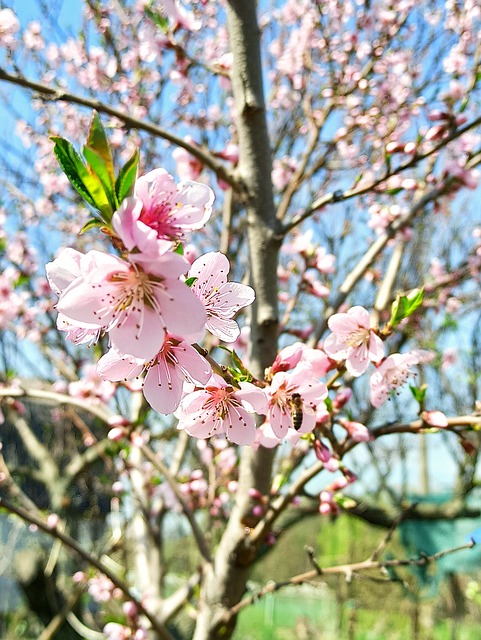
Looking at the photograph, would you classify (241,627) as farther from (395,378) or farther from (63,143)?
(63,143)

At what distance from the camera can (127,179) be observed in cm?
63

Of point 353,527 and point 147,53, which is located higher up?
point 147,53

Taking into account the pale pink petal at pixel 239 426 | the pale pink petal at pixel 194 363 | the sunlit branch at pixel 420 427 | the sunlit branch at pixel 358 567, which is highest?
the pale pink petal at pixel 194 363

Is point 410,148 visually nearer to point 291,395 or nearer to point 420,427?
point 420,427

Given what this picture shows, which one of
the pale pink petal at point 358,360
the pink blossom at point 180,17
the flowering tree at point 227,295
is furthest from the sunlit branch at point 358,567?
the pink blossom at point 180,17

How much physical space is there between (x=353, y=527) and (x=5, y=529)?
20.0ft

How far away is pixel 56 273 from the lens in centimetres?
72

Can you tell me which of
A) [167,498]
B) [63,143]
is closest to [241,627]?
[167,498]

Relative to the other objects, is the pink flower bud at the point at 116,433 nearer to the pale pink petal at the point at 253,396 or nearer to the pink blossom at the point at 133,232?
the pale pink petal at the point at 253,396

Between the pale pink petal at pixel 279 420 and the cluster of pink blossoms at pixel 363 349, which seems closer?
the pale pink petal at pixel 279 420

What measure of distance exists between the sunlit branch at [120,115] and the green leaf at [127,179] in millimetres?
883

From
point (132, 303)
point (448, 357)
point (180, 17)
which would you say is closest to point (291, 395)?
point (132, 303)

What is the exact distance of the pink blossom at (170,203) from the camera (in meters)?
0.69

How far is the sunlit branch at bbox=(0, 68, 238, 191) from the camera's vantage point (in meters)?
1.47
